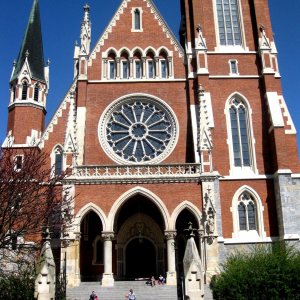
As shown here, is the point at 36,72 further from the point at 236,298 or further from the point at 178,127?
the point at 236,298

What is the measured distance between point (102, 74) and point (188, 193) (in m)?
10.6

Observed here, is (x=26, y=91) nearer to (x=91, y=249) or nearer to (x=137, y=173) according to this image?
(x=137, y=173)

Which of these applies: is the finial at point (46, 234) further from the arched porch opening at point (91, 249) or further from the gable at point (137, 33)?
the gable at point (137, 33)

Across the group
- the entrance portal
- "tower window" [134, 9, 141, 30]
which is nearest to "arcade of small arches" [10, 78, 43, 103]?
"tower window" [134, 9, 141, 30]

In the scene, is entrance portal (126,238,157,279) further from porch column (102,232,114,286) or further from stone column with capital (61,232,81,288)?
stone column with capital (61,232,81,288)

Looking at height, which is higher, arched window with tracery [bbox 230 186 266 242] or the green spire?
the green spire

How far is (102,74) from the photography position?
2983 centimetres

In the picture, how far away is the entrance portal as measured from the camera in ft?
87.3

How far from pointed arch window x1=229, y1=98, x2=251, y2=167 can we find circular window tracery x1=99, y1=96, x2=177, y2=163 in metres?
3.68

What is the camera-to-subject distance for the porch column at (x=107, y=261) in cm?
2231

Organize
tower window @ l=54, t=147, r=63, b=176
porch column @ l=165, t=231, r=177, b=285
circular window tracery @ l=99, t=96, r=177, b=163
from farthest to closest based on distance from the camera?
circular window tracery @ l=99, t=96, r=177, b=163 → tower window @ l=54, t=147, r=63, b=176 → porch column @ l=165, t=231, r=177, b=285

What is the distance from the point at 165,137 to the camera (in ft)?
93.9

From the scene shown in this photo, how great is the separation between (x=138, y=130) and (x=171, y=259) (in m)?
9.14

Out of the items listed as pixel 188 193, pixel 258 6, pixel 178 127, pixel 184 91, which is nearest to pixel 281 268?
pixel 188 193
